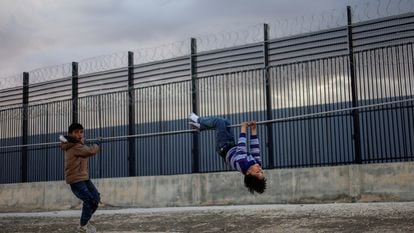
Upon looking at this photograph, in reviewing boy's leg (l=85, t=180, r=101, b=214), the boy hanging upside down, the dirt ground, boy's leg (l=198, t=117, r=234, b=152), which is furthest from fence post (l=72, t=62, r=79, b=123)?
the boy hanging upside down

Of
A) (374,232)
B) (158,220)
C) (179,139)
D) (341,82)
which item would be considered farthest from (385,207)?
(179,139)

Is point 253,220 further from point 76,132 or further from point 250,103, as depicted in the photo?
point 250,103

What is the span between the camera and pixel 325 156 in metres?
12.9

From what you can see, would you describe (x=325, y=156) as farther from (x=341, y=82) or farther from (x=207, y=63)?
(x=207, y=63)

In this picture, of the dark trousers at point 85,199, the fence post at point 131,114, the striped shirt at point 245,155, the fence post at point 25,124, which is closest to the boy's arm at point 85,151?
the dark trousers at point 85,199

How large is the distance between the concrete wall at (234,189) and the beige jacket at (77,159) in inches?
199

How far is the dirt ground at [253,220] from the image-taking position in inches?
352

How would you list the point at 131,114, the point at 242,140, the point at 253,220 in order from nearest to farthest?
the point at 242,140, the point at 253,220, the point at 131,114

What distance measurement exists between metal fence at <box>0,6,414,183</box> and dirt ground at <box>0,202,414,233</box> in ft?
5.82

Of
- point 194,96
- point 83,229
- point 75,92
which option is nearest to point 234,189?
point 194,96

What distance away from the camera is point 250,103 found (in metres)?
13.8

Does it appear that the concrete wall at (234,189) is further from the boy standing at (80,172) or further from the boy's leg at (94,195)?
the boy standing at (80,172)

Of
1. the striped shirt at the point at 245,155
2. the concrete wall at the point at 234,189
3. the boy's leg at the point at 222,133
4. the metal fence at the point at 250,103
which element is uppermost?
the metal fence at the point at 250,103

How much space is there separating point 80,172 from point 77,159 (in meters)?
0.21
